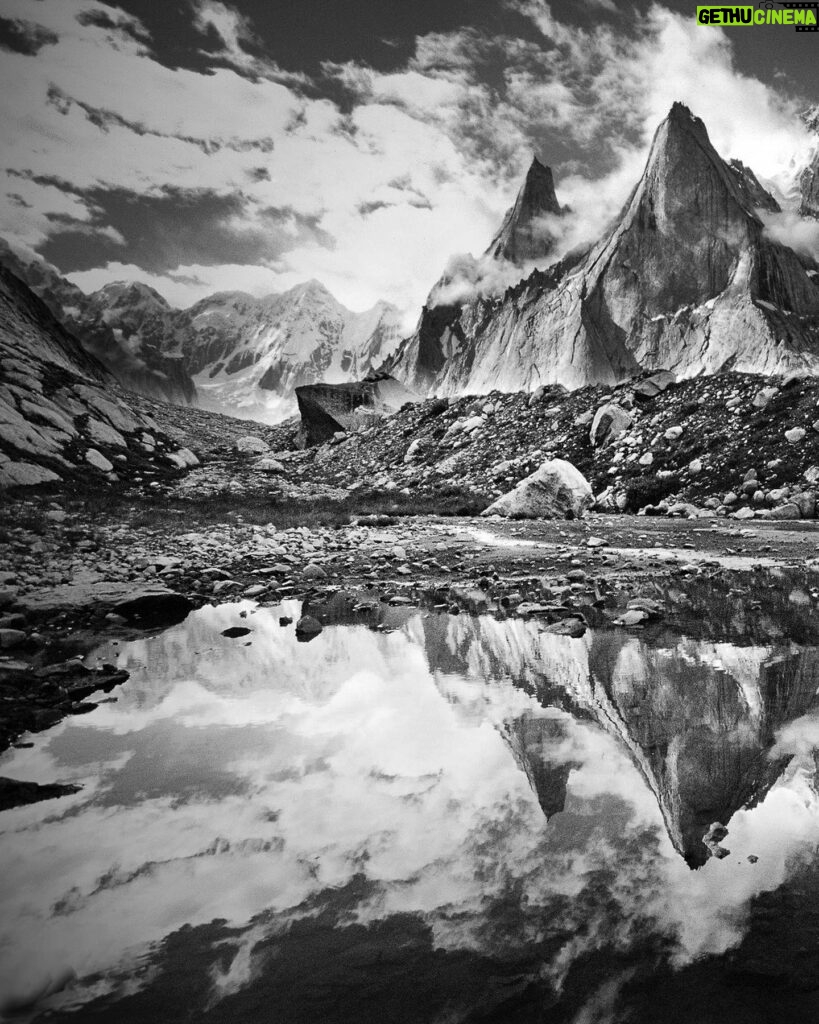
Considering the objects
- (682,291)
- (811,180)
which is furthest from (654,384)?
(811,180)

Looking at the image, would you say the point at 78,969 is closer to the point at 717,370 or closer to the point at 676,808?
the point at 676,808

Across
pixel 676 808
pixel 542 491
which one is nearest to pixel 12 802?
pixel 676 808

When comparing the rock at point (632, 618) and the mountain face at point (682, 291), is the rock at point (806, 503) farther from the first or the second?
the mountain face at point (682, 291)

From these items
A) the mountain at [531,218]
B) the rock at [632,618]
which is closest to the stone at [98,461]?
the rock at [632,618]

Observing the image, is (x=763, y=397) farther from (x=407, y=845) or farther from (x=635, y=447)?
(x=407, y=845)

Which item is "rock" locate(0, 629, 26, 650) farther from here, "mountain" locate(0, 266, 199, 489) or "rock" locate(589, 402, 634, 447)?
"rock" locate(589, 402, 634, 447)

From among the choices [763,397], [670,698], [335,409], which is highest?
[335,409]

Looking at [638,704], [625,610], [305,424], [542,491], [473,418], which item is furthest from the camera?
[305,424]
